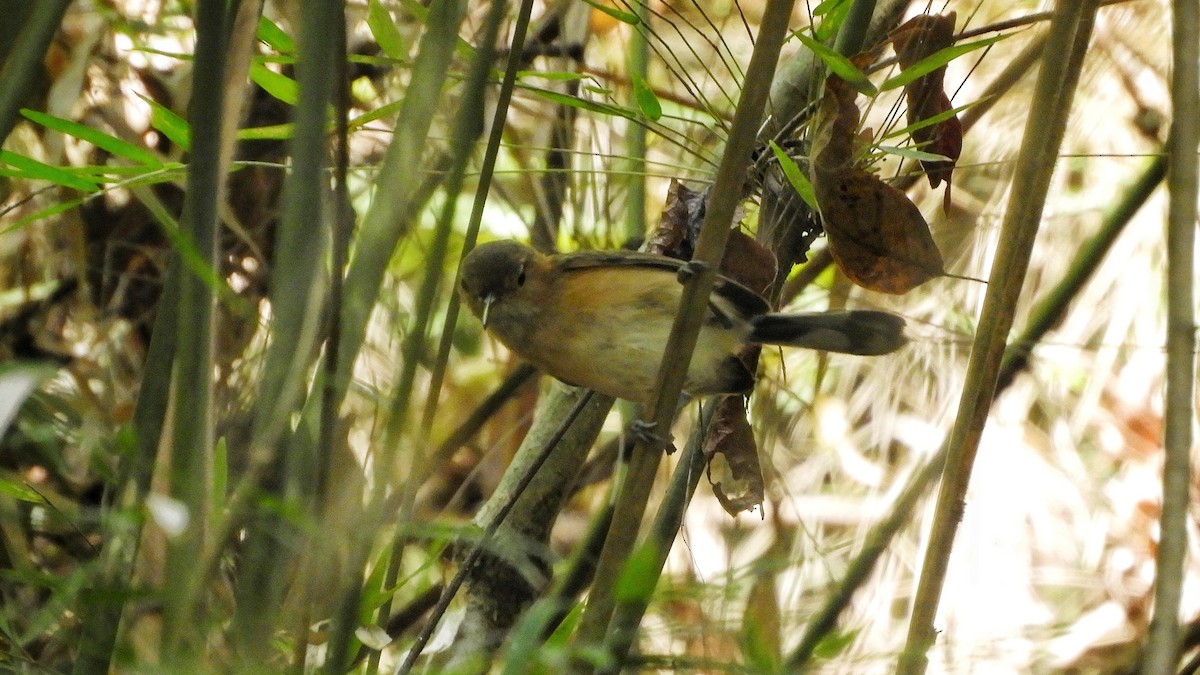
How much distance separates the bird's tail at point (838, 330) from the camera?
96.3 inches

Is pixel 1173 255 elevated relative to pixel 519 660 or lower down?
elevated

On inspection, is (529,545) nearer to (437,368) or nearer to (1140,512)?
(437,368)

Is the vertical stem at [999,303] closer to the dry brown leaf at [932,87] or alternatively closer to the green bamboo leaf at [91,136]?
the dry brown leaf at [932,87]

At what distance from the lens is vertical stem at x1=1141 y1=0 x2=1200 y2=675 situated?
121 cm

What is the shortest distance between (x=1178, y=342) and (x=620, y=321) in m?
1.67

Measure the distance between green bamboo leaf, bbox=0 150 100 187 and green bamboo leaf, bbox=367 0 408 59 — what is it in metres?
0.52

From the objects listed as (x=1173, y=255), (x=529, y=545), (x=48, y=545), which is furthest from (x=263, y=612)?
Result: (x=48, y=545)

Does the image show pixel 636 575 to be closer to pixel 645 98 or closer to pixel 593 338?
pixel 645 98

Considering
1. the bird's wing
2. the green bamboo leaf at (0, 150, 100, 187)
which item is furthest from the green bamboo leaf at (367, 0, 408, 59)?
the bird's wing

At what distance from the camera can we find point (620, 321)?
2834 mm

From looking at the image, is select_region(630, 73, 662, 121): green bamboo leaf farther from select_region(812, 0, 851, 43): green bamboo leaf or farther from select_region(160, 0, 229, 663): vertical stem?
select_region(160, 0, 229, 663): vertical stem

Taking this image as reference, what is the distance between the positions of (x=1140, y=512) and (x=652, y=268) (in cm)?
216

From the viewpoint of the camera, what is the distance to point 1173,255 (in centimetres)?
129

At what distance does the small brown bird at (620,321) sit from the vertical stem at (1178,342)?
3.30 feet
